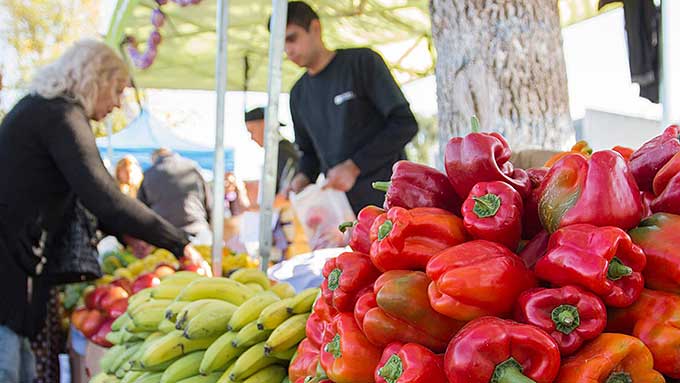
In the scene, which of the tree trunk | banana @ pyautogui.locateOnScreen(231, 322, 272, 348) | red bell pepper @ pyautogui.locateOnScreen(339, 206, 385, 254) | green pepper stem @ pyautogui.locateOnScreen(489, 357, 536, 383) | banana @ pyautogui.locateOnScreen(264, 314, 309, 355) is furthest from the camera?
the tree trunk

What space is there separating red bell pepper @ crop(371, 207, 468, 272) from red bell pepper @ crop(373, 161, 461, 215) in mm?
91

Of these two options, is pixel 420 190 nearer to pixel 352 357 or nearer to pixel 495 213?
pixel 495 213

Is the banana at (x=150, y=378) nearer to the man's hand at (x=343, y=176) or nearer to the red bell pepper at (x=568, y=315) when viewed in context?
the red bell pepper at (x=568, y=315)

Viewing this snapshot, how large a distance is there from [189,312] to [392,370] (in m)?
1.08

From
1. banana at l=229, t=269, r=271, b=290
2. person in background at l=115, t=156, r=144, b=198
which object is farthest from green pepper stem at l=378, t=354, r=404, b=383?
person in background at l=115, t=156, r=144, b=198

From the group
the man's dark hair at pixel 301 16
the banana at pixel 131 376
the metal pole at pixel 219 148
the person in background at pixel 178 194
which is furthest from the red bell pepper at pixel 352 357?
the person in background at pixel 178 194

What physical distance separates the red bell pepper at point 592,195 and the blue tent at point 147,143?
977 cm

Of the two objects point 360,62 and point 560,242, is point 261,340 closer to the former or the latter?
point 560,242

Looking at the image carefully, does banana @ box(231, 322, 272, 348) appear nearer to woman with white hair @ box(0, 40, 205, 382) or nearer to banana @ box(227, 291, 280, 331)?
banana @ box(227, 291, 280, 331)

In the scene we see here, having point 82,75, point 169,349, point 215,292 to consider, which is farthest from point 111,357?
point 82,75

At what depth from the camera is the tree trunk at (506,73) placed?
2.79 metres

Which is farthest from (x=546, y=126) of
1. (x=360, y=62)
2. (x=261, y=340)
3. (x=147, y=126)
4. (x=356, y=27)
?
(x=147, y=126)

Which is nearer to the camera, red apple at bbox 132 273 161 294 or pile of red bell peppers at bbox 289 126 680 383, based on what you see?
pile of red bell peppers at bbox 289 126 680 383

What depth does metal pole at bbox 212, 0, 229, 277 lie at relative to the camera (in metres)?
3.17
